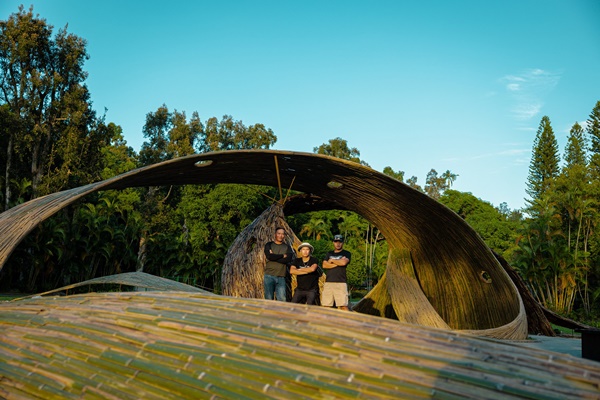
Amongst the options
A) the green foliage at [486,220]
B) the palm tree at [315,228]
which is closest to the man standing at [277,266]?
the palm tree at [315,228]

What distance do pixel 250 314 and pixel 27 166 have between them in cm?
2403

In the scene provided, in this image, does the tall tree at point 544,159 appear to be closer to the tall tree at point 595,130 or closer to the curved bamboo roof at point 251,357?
the tall tree at point 595,130

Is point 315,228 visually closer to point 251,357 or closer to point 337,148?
point 337,148

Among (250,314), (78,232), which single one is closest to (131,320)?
(250,314)

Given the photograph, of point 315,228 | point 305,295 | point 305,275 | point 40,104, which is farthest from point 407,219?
point 315,228

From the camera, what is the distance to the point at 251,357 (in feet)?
7.41

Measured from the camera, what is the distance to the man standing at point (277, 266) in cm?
647

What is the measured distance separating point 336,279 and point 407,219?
1325 mm

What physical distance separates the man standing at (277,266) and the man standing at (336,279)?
A: 1.84 feet

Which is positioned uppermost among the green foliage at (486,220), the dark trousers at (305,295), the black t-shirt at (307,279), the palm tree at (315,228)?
the green foliage at (486,220)

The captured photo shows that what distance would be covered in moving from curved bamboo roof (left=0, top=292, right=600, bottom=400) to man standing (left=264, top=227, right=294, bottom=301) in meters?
3.42

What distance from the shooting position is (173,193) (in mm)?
29281

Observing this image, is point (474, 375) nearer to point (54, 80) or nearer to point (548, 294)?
point (548, 294)

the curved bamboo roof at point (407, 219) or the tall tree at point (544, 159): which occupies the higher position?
Answer: the tall tree at point (544, 159)
